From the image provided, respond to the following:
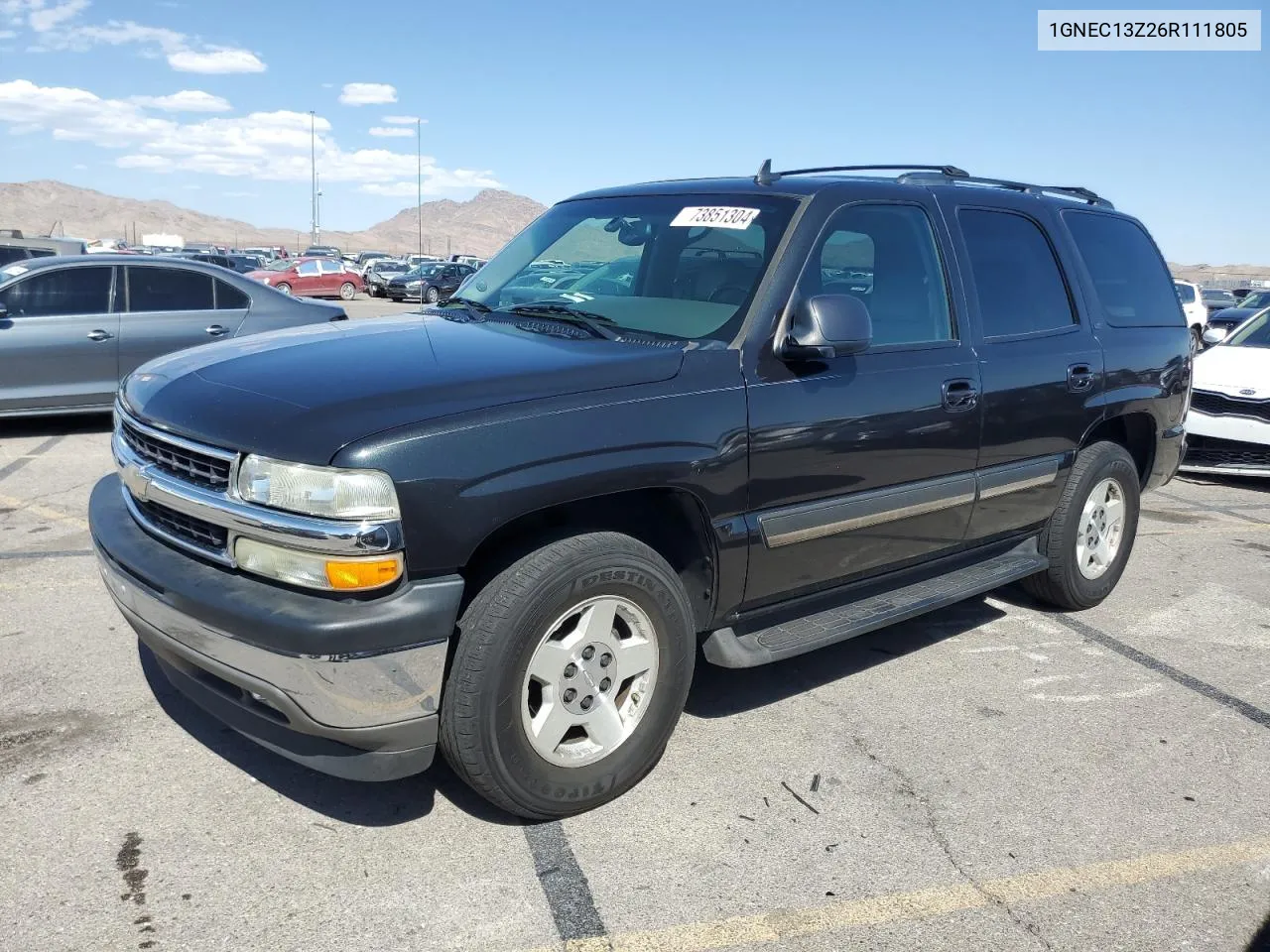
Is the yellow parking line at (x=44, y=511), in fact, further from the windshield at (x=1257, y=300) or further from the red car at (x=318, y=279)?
the red car at (x=318, y=279)

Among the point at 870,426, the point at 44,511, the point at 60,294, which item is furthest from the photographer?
the point at 60,294

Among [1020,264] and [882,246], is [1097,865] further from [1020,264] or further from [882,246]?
[1020,264]

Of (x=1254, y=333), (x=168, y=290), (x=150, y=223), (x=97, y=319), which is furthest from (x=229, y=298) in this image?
(x=150, y=223)

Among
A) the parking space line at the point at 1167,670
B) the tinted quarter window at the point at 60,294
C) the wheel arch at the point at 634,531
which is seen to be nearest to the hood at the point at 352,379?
the wheel arch at the point at 634,531

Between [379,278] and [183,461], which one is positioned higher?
[379,278]

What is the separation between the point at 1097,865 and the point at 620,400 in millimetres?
1933

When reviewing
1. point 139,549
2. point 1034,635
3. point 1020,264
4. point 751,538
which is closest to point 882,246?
point 1020,264

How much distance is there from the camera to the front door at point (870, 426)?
351 centimetres

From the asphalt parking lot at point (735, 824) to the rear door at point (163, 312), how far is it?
4.92 m

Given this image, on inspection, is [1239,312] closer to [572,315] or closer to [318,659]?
[572,315]

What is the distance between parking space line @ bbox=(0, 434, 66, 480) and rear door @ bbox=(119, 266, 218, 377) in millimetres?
796

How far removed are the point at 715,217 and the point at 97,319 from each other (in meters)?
7.06

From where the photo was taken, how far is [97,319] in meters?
9.02

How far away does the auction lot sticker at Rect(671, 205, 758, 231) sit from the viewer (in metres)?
3.87
